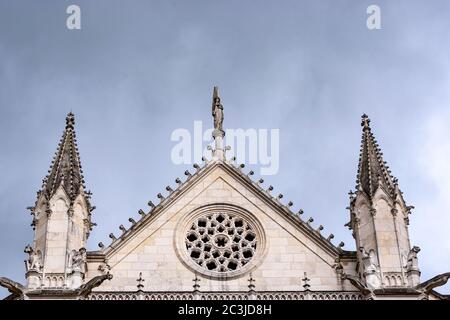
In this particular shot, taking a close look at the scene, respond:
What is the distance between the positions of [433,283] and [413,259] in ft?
3.69

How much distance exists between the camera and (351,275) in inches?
1320

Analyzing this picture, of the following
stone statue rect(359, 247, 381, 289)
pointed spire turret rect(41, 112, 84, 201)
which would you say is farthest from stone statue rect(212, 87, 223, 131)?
stone statue rect(359, 247, 381, 289)

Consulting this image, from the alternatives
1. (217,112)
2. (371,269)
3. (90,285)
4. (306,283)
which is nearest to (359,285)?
(371,269)

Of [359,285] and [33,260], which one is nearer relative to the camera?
[359,285]

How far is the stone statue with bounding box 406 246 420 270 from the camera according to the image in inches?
1310

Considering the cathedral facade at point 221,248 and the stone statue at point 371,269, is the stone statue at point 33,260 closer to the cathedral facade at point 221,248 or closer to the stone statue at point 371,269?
the cathedral facade at point 221,248

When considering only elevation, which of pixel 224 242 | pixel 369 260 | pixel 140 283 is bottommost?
pixel 140 283

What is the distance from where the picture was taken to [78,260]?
33.4 meters

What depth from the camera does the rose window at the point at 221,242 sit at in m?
34.5

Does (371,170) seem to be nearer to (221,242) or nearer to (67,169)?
(221,242)

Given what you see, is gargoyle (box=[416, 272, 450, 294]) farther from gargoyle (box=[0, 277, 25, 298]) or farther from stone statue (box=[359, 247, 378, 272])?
gargoyle (box=[0, 277, 25, 298])
